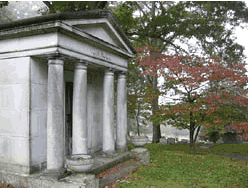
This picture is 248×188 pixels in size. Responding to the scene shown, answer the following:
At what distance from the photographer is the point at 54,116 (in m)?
6.18

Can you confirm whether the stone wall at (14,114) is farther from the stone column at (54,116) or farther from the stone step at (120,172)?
the stone step at (120,172)

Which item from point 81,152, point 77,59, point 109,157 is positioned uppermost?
point 77,59

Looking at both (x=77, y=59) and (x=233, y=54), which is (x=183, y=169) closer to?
(x=77, y=59)

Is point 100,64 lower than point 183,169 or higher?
higher

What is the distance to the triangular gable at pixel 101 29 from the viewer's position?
23.0 ft

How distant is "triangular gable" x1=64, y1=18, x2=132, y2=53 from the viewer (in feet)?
23.0

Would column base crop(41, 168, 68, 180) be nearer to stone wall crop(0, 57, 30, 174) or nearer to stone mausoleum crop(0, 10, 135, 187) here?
stone mausoleum crop(0, 10, 135, 187)

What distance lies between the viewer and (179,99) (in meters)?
12.3

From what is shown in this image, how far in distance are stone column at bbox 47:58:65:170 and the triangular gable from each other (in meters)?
1.53

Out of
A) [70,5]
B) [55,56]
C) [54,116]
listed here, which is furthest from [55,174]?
[70,5]

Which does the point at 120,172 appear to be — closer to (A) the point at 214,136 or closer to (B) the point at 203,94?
(B) the point at 203,94

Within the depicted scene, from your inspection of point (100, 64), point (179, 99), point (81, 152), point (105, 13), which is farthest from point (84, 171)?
point (179, 99)

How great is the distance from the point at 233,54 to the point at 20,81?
14505 mm

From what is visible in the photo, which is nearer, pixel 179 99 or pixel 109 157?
pixel 109 157
